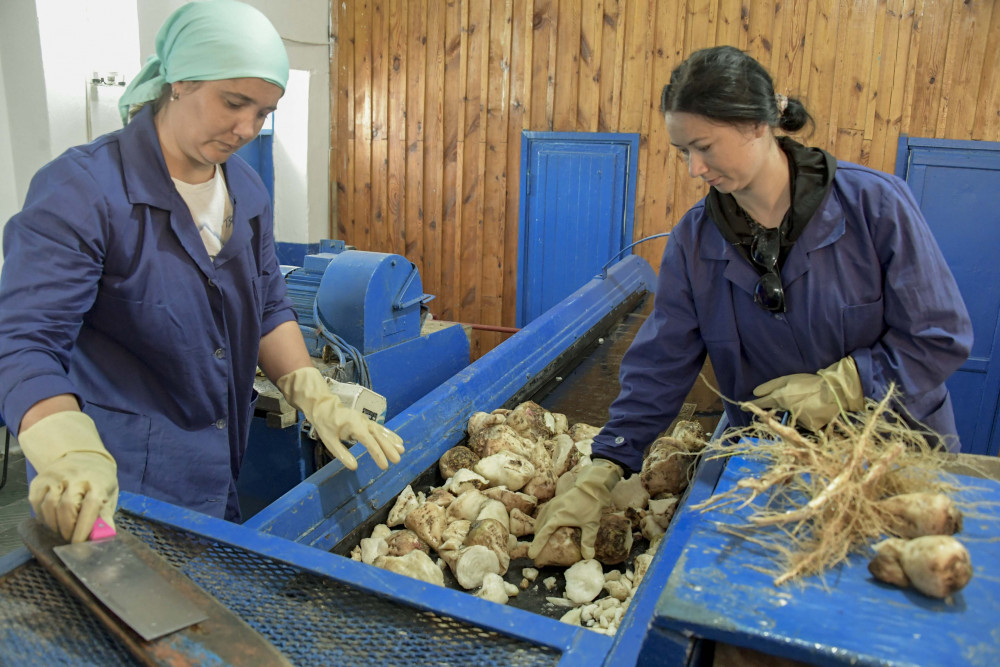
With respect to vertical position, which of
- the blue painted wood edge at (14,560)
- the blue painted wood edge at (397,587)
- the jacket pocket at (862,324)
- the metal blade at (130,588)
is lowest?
the blue painted wood edge at (397,587)

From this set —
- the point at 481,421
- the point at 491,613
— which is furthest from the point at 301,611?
the point at 481,421

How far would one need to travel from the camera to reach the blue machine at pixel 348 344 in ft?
8.34

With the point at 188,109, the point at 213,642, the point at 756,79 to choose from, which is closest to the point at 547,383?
the point at 756,79

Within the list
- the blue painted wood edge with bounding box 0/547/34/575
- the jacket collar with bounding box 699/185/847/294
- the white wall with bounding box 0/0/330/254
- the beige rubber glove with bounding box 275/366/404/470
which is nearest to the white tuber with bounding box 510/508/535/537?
the beige rubber glove with bounding box 275/366/404/470

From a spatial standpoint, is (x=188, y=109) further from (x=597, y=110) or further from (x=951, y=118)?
(x=951, y=118)

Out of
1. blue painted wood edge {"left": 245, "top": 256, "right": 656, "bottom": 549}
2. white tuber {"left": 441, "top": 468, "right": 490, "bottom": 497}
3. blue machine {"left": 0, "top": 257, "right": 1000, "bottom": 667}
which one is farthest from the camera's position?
white tuber {"left": 441, "top": 468, "right": 490, "bottom": 497}

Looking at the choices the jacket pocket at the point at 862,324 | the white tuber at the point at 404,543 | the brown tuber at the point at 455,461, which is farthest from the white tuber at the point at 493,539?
the jacket pocket at the point at 862,324

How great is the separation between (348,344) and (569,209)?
296 centimetres

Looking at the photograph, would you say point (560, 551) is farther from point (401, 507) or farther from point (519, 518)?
point (401, 507)

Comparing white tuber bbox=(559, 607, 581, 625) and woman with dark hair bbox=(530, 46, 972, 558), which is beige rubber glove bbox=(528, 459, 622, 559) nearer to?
woman with dark hair bbox=(530, 46, 972, 558)

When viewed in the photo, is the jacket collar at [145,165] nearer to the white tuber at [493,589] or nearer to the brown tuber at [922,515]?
the white tuber at [493,589]

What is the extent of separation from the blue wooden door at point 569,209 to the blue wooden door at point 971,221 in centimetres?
178

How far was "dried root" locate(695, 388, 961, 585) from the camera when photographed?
3.30 feet

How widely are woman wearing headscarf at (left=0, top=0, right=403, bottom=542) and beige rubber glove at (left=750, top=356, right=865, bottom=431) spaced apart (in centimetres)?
92
